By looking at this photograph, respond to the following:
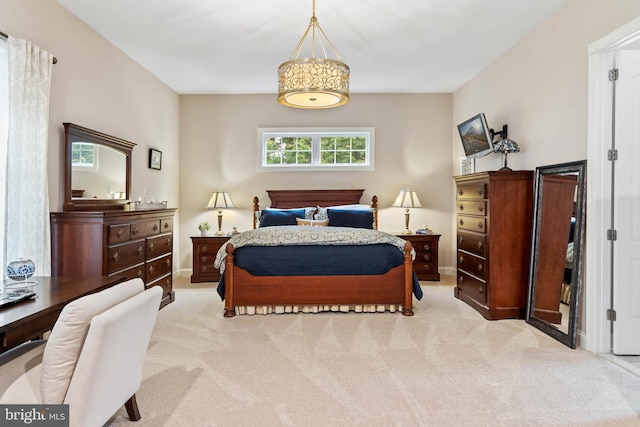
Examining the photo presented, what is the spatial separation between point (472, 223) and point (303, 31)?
2.84m

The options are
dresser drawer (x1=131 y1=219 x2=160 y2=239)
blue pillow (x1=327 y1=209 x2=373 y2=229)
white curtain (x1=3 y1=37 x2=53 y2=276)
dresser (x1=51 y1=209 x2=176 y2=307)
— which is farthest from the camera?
blue pillow (x1=327 y1=209 x2=373 y2=229)

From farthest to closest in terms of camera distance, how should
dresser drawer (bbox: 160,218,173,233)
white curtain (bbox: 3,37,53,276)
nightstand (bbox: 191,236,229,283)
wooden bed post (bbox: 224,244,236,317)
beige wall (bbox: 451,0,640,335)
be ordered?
nightstand (bbox: 191,236,229,283), dresser drawer (bbox: 160,218,173,233), wooden bed post (bbox: 224,244,236,317), beige wall (bbox: 451,0,640,335), white curtain (bbox: 3,37,53,276)

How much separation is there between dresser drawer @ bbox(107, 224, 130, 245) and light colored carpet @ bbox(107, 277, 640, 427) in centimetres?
92

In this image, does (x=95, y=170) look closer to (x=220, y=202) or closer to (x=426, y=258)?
(x=220, y=202)

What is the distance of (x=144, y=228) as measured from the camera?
401 centimetres

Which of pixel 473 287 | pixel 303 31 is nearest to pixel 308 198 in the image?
pixel 303 31

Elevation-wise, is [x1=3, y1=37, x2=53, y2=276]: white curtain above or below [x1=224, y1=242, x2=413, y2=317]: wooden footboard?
above

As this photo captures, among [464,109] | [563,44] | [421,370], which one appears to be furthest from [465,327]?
[464,109]

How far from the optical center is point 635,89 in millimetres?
2889

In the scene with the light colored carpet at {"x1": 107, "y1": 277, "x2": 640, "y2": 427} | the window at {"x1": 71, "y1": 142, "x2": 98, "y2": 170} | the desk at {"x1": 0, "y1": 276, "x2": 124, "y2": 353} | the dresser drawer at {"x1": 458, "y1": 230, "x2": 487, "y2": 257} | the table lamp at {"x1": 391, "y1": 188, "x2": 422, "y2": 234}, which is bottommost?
the light colored carpet at {"x1": 107, "y1": 277, "x2": 640, "y2": 427}

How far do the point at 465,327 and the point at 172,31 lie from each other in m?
4.22

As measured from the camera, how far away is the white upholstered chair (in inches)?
58.0

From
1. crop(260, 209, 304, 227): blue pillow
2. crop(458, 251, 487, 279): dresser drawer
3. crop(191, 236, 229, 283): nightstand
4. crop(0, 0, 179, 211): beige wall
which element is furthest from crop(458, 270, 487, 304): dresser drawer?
crop(0, 0, 179, 211): beige wall

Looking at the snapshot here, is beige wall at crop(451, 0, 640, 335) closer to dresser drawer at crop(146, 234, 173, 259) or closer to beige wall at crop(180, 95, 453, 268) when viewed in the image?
beige wall at crop(180, 95, 453, 268)
